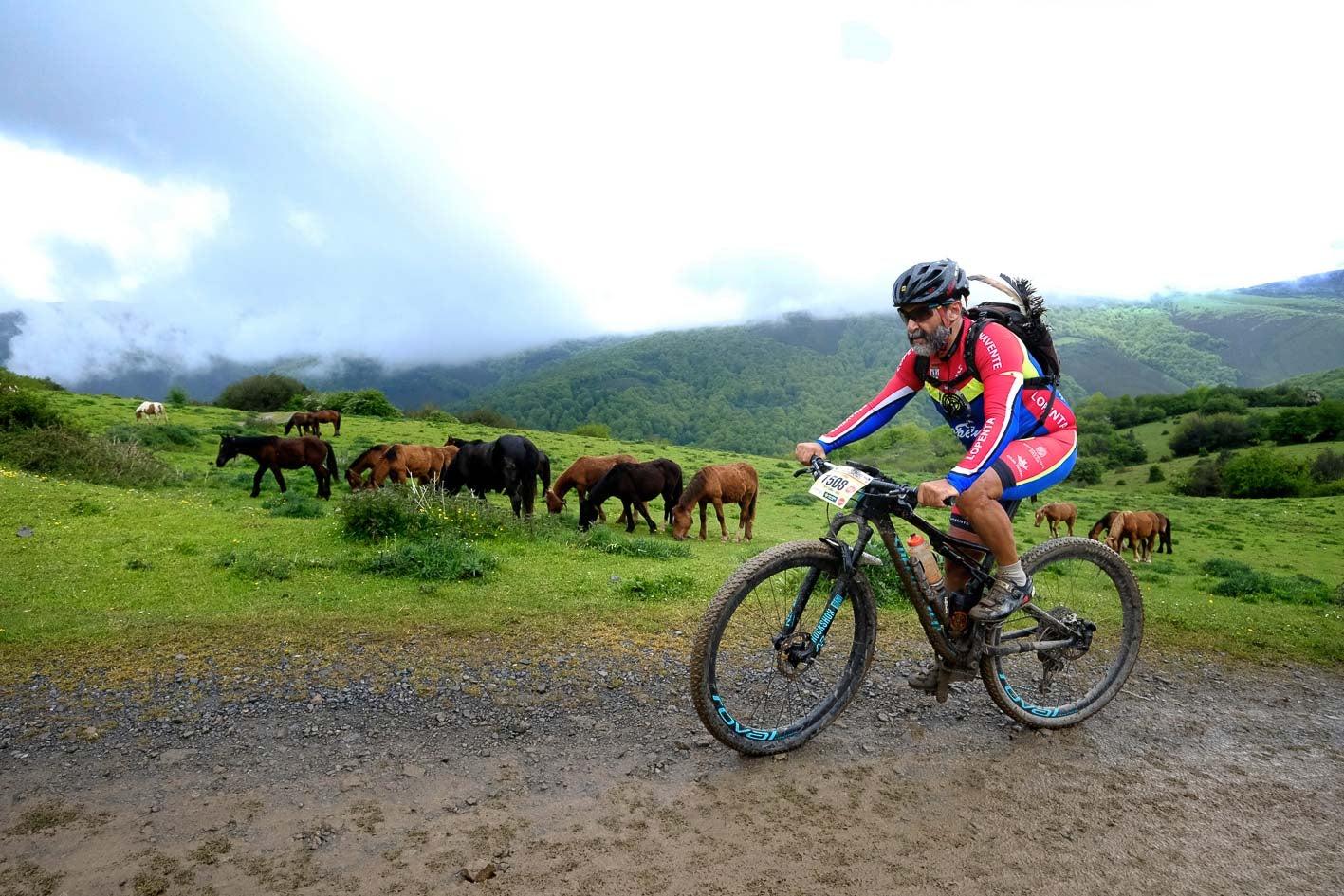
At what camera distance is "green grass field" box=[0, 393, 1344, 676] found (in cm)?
582

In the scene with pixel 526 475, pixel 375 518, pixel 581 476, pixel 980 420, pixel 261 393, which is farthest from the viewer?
pixel 261 393

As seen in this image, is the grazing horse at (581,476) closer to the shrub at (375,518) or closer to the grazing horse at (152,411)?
the shrub at (375,518)

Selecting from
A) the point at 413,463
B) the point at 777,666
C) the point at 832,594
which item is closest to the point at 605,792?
the point at 777,666

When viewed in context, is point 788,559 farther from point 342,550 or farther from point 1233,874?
point 342,550

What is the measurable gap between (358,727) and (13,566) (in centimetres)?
628

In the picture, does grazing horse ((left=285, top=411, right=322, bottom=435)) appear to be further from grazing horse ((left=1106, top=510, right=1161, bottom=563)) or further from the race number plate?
the race number plate

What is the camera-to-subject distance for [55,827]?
120 inches

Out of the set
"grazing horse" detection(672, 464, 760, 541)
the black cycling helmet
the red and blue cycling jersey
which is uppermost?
the black cycling helmet

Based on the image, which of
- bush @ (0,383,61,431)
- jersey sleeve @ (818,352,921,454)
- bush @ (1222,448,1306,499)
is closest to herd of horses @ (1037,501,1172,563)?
jersey sleeve @ (818,352,921,454)

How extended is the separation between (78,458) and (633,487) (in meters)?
12.6

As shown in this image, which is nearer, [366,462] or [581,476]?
[581,476]

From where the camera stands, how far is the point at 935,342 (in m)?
4.27

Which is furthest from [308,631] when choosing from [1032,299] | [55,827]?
[1032,299]

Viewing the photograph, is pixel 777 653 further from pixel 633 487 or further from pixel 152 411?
pixel 152 411
